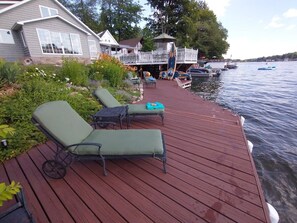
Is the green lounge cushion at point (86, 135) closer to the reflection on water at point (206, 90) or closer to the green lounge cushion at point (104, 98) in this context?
the green lounge cushion at point (104, 98)

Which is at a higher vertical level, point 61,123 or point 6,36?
point 6,36

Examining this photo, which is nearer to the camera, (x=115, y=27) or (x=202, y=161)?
(x=202, y=161)

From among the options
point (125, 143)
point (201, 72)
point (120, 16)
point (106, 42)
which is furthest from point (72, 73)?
point (120, 16)

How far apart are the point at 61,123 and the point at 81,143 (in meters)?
0.55

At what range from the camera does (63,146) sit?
2.15 meters

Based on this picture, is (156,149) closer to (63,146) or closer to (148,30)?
(63,146)

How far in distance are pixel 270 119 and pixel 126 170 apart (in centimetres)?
817

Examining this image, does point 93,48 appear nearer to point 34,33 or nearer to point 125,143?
point 34,33

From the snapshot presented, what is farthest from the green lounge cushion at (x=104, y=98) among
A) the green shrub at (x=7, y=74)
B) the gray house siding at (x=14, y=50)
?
the gray house siding at (x=14, y=50)

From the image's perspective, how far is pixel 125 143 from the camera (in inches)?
91.1

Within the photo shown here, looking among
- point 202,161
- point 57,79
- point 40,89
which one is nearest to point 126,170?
point 202,161

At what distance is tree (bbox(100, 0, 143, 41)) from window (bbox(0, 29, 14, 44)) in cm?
2604

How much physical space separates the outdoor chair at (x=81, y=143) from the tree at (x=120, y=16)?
119ft

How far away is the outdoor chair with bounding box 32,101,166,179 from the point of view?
2145 mm
